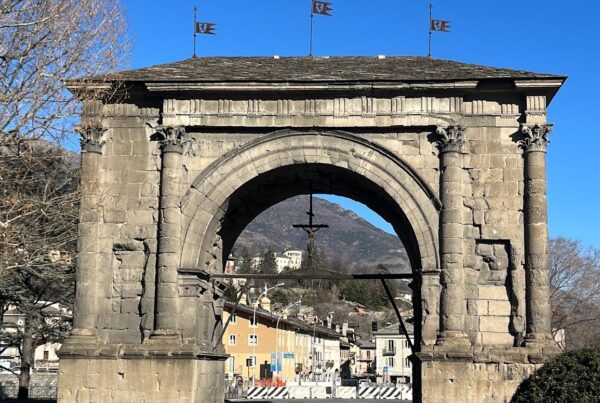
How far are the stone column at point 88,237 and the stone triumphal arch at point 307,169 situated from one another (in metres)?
0.03

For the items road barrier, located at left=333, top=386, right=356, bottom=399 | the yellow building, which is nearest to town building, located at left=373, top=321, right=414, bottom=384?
the yellow building

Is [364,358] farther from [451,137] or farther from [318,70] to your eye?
[451,137]

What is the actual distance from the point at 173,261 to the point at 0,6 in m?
5.95

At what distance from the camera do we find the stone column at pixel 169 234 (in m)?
17.0

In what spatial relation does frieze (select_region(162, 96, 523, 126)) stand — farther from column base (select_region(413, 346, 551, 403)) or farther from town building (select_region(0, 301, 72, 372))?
town building (select_region(0, 301, 72, 372))

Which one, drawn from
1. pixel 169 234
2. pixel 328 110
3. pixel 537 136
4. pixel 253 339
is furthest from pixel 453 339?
pixel 253 339

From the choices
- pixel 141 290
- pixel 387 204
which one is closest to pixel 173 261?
pixel 141 290

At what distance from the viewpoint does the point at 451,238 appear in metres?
16.9

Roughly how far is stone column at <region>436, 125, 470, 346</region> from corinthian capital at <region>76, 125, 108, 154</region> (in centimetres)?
711

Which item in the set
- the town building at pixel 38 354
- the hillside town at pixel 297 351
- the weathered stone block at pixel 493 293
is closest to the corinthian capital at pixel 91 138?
the weathered stone block at pixel 493 293

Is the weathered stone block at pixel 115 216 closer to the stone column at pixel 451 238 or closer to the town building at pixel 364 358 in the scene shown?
the stone column at pixel 451 238

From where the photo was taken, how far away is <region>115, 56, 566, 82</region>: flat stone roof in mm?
17406

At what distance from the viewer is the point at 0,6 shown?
14211 millimetres

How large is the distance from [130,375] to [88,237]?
2968 millimetres
